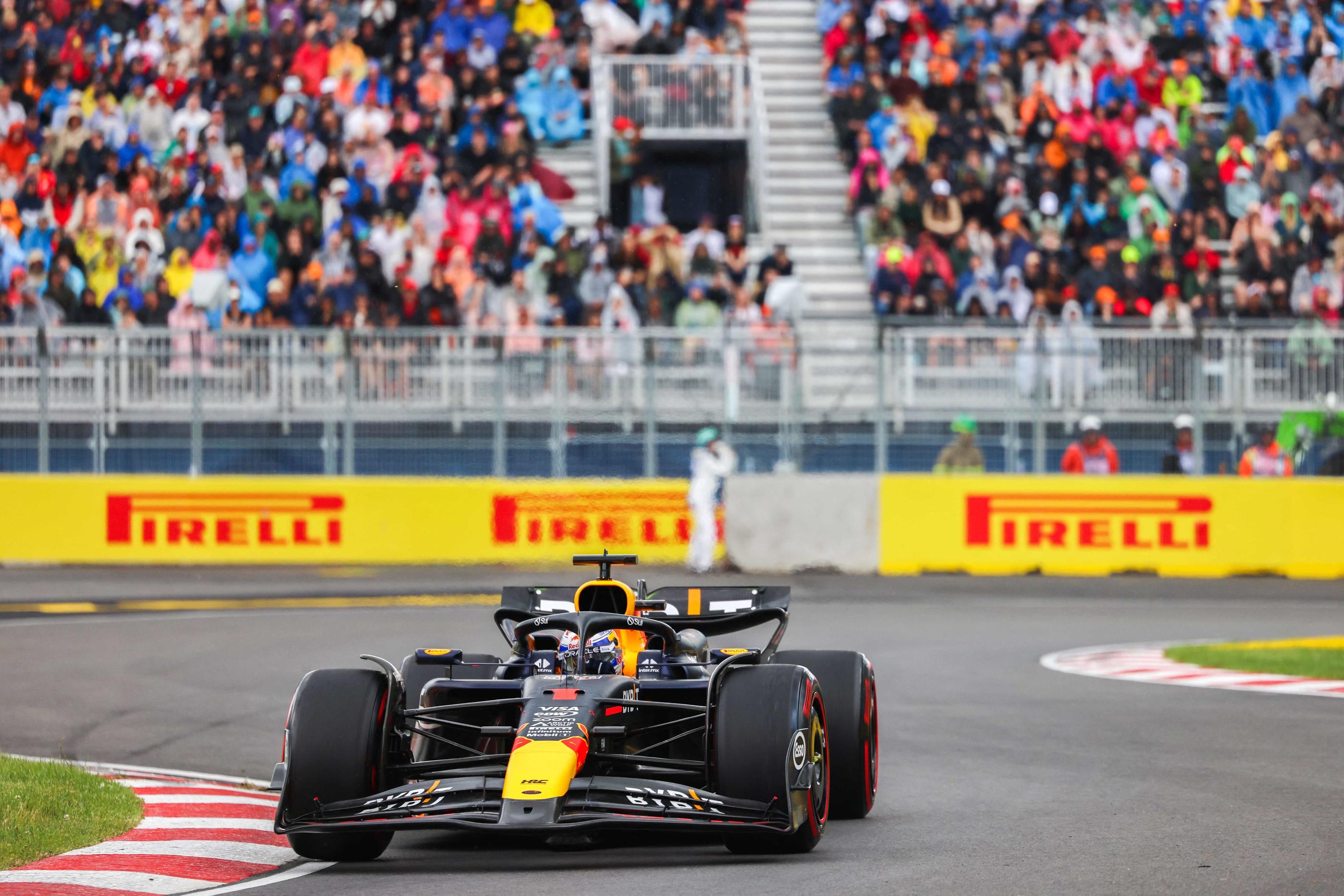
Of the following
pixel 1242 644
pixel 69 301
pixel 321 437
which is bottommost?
pixel 1242 644

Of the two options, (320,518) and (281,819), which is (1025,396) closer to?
(320,518)

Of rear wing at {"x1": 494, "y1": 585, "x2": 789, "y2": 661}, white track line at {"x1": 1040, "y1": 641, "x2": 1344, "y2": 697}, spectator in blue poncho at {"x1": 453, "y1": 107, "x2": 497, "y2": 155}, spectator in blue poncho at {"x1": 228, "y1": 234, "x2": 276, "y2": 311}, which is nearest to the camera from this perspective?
rear wing at {"x1": 494, "y1": 585, "x2": 789, "y2": 661}

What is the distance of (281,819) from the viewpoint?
6855 millimetres

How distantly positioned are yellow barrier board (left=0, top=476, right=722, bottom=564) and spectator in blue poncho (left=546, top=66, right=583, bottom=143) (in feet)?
22.1

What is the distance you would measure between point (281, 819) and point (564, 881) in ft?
3.55

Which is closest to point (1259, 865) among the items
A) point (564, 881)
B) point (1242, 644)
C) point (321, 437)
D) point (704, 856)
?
point (704, 856)

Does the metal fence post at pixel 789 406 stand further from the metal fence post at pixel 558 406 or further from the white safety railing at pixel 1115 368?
the metal fence post at pixel 558 406

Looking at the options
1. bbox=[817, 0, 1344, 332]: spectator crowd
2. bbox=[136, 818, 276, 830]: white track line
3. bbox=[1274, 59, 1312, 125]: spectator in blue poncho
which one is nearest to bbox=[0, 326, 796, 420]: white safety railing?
bbox=[817, 0, 1344, 332]: spectator crowd

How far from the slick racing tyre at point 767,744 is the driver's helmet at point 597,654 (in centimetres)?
64

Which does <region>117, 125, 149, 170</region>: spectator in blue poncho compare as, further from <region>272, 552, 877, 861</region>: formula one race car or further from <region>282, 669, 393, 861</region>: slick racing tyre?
<region>282, 669, 393, 861</region>: slick racing tyre

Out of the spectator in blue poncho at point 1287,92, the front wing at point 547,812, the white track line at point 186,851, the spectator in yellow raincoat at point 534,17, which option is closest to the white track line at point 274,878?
the white track line at point 186,851

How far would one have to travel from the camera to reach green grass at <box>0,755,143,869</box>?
23.0ft

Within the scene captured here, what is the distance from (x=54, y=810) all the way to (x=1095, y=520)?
1543 centimetres

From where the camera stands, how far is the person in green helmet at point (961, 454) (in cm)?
2100
